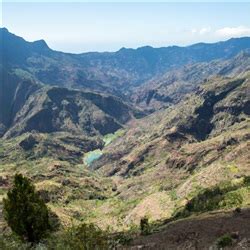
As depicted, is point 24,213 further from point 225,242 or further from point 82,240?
point 82,240

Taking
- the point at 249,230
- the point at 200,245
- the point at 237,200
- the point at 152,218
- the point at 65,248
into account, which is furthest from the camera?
the point at 152,218

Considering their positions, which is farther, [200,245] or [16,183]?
[16,183]

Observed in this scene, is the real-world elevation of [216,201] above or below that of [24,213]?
below

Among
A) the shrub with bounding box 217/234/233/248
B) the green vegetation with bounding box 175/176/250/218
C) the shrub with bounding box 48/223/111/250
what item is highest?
the shrub with bounding box 48/223/111/250

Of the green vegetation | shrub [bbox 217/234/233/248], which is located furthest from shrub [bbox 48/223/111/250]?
the green vegetation

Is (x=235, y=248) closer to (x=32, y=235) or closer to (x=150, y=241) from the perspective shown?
(x=150, y=241)

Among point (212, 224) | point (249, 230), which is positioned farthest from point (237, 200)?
point (249, 230)

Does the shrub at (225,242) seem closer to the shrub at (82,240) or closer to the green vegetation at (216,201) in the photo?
the shrub at (82,240)

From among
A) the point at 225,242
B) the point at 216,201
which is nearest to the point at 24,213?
the point at 225,242

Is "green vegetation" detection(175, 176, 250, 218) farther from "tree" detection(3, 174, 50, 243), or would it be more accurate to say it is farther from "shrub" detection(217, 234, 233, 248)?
"shrub" detection(217, 234, 233, 248)
